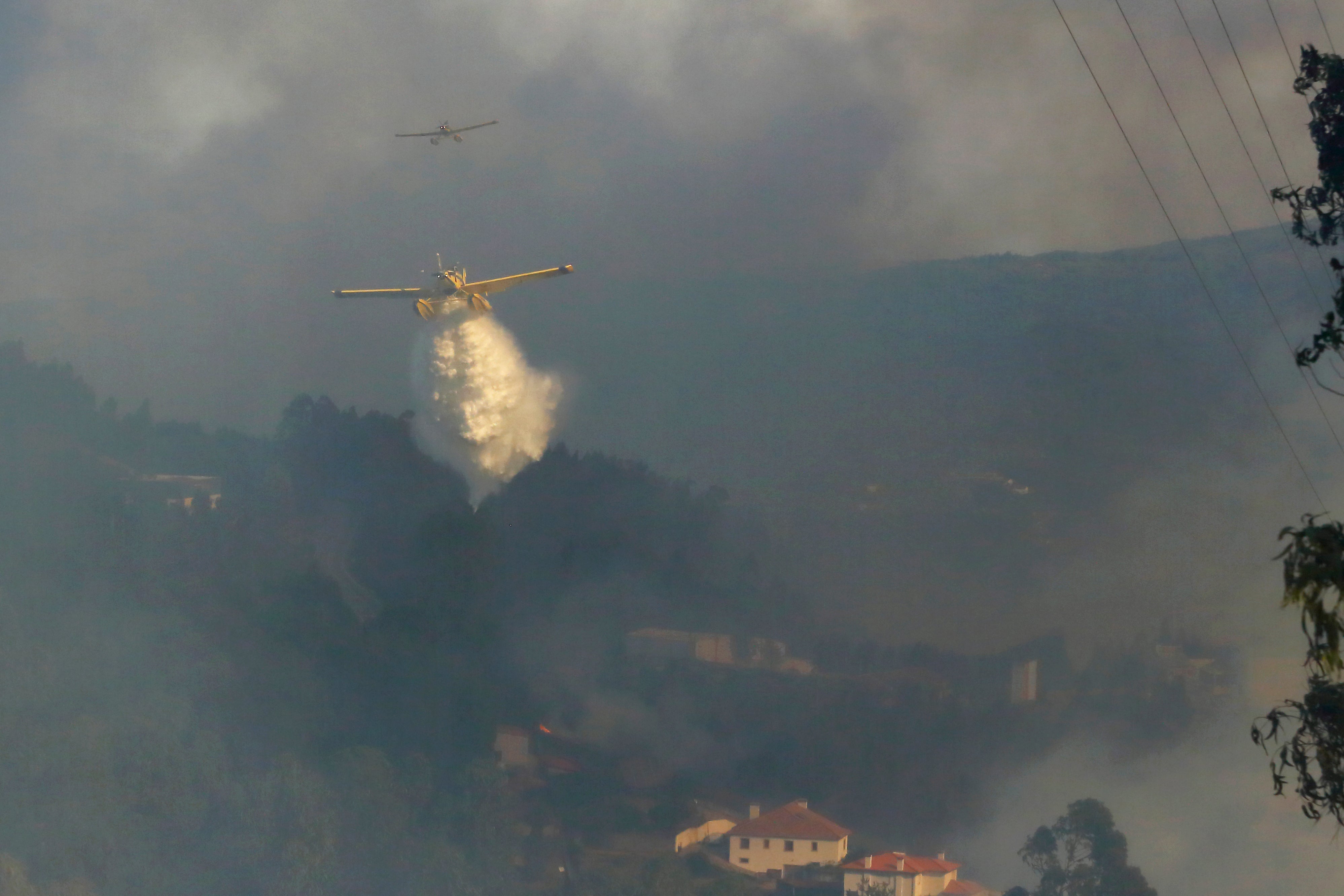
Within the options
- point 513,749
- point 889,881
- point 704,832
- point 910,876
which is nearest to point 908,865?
point 910,876

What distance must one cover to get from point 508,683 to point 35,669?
48.7 m

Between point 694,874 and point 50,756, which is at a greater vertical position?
point 50,756

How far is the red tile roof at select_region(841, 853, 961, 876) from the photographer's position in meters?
95.5

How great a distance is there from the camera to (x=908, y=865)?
97.4 m

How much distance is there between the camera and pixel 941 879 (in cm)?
9881

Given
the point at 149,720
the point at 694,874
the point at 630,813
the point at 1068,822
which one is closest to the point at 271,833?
the point at 149,720

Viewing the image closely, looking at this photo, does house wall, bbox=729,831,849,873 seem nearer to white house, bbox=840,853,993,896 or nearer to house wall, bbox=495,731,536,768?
white house, bbox=840,853,993,896

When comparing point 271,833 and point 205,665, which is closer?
point 271,833

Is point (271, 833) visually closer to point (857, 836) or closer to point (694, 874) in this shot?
point (694, 874)

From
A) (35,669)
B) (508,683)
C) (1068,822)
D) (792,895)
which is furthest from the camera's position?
(35,669)

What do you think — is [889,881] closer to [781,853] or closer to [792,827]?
[781,853]

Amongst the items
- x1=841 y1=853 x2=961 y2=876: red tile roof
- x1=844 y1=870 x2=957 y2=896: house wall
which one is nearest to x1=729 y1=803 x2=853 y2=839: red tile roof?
x1=841 y1=853 x2=961 y2=876: red tile roof

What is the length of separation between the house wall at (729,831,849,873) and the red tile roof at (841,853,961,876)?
1546mm

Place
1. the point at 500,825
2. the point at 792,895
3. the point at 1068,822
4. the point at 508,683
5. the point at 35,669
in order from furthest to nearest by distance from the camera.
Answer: the point at 35,669 → the point at 508,683 → the point at 500,825 → the point at 1068,822 → the point at 792,895
